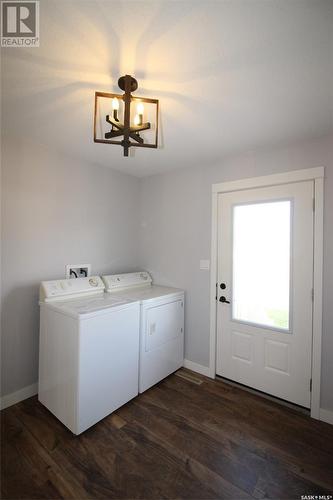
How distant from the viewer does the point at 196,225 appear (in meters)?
2.63

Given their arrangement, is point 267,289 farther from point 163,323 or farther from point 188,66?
point 188,66

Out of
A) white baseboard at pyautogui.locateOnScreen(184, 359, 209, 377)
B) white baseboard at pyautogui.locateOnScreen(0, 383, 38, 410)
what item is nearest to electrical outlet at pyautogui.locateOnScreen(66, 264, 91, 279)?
white baseboard at pyautogui.locateOnScreen(0, 383, 38, 410)

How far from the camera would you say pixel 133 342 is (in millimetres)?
2062

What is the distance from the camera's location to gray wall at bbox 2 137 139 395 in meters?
1.99

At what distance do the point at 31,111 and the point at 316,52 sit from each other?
1.86 meters

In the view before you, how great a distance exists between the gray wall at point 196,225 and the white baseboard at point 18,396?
1644 millimetres

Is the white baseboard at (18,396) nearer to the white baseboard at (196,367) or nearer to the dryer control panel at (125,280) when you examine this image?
the dryer control panel at (125,280)

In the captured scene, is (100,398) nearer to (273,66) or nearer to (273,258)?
(273,258)

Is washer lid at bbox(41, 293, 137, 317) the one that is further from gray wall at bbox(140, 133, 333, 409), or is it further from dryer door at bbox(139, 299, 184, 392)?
gray wall at bbox(140, 133, 333, 409)

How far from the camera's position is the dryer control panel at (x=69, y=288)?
1.98 m

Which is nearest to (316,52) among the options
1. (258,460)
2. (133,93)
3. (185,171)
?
(133,93)

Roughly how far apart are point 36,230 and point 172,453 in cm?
217

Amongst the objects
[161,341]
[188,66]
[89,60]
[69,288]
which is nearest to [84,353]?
[69,288]

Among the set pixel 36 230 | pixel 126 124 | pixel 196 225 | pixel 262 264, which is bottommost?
pixel 262 264
